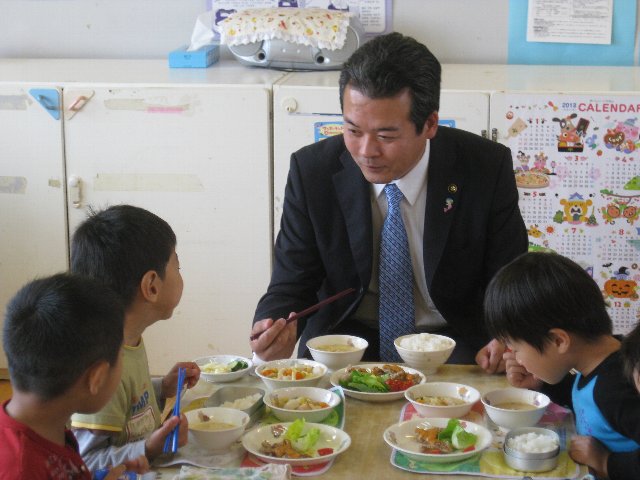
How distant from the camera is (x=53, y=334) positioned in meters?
1.37

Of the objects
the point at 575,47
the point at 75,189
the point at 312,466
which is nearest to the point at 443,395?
the point at 312,466

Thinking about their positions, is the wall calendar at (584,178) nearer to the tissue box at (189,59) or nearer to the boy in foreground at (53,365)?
the tissue box at (189,59)

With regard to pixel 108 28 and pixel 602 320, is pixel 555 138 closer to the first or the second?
pixel 602 320

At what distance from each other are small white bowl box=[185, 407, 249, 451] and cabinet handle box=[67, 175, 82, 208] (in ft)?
5.95

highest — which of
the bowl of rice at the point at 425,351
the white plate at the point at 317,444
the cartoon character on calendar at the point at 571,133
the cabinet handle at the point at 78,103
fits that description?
the cabinet handle at the point at 78,103

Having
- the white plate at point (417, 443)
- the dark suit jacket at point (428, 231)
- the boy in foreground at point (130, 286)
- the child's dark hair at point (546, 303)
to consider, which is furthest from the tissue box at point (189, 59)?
the white plate at point (417, 443)

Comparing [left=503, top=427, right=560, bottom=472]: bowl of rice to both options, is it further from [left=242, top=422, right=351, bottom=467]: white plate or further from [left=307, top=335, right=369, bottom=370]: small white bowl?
[left=307, top=335, right=369, bottom=370]: small white bowl

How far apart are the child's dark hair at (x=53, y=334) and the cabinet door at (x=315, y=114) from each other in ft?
5.98

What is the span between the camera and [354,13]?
360 centimetres

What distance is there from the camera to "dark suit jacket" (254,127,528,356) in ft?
7.59

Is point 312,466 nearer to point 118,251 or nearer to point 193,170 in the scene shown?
point 118,251

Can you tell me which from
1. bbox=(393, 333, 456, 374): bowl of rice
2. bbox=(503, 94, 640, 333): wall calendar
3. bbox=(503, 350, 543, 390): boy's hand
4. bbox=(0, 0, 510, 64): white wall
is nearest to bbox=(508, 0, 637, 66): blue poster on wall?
bbox=(0, 0, 510, 64): white wall

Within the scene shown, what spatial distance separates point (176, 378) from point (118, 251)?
13.1 inches

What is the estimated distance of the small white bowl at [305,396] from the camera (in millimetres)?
1666
